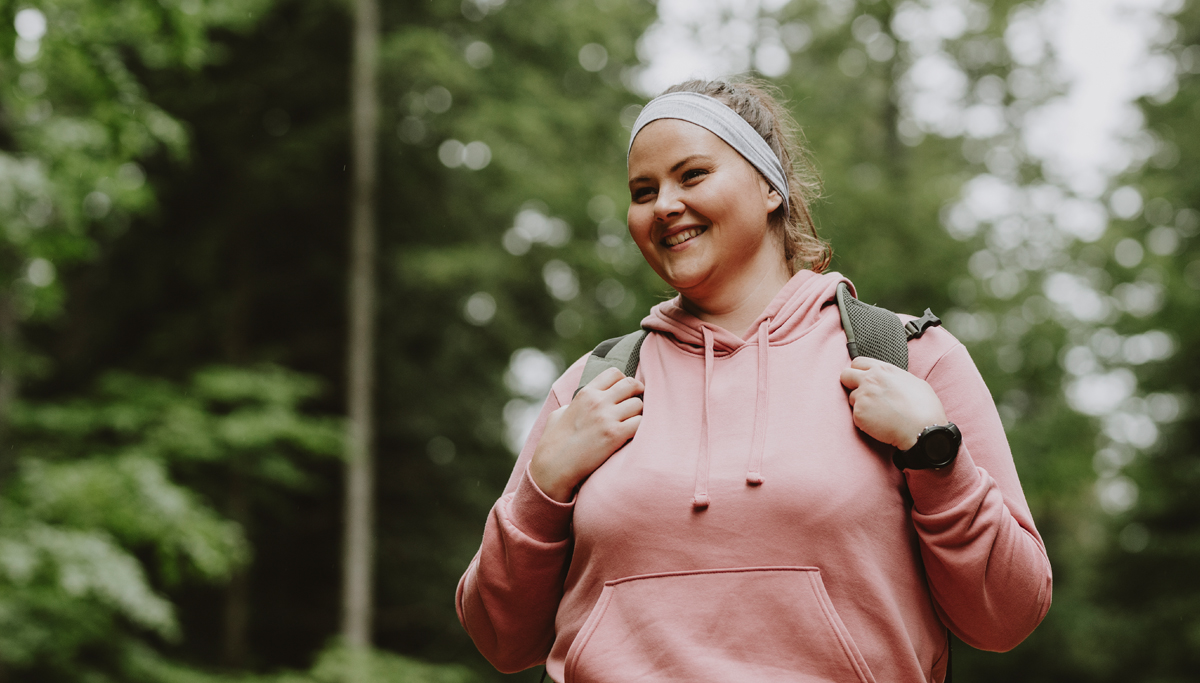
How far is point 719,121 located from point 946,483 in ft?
2.44

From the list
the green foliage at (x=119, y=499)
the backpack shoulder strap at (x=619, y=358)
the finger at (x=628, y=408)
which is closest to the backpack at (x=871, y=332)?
the backpack shoulder strap at (x=619, y=358)

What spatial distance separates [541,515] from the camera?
1756 mm

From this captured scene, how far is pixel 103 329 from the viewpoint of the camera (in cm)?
1200

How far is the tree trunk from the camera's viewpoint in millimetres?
10922

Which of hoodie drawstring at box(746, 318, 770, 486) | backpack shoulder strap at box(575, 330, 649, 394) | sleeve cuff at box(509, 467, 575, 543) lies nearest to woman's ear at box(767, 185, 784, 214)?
hoodie drawstring at box(746, 318, 770, 486)

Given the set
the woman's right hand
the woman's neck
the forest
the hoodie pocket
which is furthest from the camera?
the forest

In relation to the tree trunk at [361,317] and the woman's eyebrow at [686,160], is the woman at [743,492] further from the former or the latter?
the tree trunk at [361,317]

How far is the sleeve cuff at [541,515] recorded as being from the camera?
1751 millimetres

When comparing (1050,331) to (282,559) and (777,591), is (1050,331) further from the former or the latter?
(777,591)

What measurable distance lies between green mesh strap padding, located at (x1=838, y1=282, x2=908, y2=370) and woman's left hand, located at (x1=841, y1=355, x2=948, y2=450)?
7cm

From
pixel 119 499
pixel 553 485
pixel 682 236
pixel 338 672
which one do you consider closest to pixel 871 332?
pixel 682 236

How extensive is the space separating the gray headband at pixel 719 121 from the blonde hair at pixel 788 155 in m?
0.05

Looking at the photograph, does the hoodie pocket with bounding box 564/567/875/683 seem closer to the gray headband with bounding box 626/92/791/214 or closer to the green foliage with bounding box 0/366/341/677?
the gray headband with bounding box 626/92/791/214

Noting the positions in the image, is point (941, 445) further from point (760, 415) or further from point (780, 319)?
point (780, 319)
